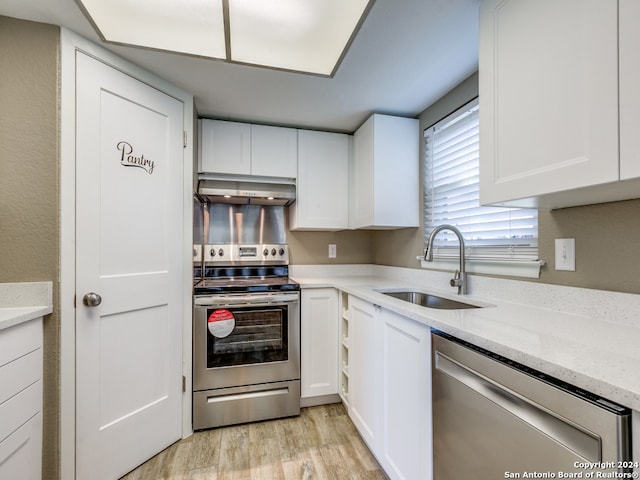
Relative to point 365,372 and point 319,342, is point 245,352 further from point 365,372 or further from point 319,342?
point 365,372

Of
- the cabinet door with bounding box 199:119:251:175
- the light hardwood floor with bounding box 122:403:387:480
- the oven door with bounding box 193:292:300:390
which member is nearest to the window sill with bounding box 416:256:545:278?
the oven door with bounding box 193:292:300:390

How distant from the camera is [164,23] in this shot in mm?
1357

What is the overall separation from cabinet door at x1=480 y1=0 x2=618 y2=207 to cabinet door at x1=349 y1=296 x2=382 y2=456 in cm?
90

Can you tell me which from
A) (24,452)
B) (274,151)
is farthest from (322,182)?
(24,452)

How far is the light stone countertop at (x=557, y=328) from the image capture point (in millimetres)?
628

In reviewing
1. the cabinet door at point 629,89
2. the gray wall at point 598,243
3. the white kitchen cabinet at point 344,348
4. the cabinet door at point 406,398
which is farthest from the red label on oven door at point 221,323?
the cabinet door at point 629,89

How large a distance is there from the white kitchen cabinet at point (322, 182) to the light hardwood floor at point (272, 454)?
4.82 feet

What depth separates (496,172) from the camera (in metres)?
1.13

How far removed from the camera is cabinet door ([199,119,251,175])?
7.41ft

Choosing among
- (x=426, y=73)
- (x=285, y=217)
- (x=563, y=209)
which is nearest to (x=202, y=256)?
(x=285, y=217)

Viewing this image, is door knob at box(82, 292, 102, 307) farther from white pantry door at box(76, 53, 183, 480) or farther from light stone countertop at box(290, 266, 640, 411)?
light stone countertop at box(290, 266, 640, 411)

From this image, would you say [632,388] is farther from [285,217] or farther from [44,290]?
[285,217]

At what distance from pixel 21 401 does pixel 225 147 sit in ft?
6.00

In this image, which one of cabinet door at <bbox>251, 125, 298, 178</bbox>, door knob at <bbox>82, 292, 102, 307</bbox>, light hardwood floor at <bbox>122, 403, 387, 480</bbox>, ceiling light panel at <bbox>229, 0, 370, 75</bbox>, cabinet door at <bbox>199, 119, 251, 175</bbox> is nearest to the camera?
ceiling light panel at <bbox>229, 0, 370, 75</bbox>
